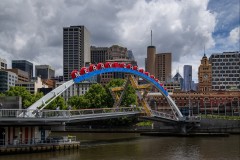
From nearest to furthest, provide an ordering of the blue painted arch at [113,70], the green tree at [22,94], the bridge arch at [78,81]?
the bridge arch at [78,81] < the blue painted arch at [113,70] < the green tree at [22,94]

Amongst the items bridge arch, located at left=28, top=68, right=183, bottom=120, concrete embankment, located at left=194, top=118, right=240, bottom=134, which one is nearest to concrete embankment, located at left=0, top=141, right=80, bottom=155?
bridge arch, located at left=28, top=68, right=183, bottom=120

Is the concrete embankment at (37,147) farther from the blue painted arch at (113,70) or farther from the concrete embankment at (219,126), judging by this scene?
the concrete embankment at (219,126)

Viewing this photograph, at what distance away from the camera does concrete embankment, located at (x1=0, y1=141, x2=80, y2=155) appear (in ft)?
164

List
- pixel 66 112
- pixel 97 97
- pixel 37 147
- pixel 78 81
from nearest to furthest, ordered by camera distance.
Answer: pixel 37 147 < pixel 66 112 < pixel 78 81 < pixel 97 97

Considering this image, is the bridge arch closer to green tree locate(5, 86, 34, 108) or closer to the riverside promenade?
the riverside promenade

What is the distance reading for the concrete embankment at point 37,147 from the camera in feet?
164

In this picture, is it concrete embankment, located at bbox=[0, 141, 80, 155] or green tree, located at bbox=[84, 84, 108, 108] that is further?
green tree, located at bbox=[84, 84, 108, 108]

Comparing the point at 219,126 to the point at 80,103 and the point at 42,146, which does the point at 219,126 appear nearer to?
the point at 80,103

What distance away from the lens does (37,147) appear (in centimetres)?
5256

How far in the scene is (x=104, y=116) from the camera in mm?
65875

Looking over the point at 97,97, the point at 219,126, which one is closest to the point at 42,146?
the point at 97,97

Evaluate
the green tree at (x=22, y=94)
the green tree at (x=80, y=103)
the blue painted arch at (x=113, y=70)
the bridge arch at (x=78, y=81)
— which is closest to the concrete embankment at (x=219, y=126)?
the bridge arch at (x=78, y=81)

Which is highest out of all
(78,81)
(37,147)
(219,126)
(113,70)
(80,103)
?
(113,70)

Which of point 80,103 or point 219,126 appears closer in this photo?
point 219,126
